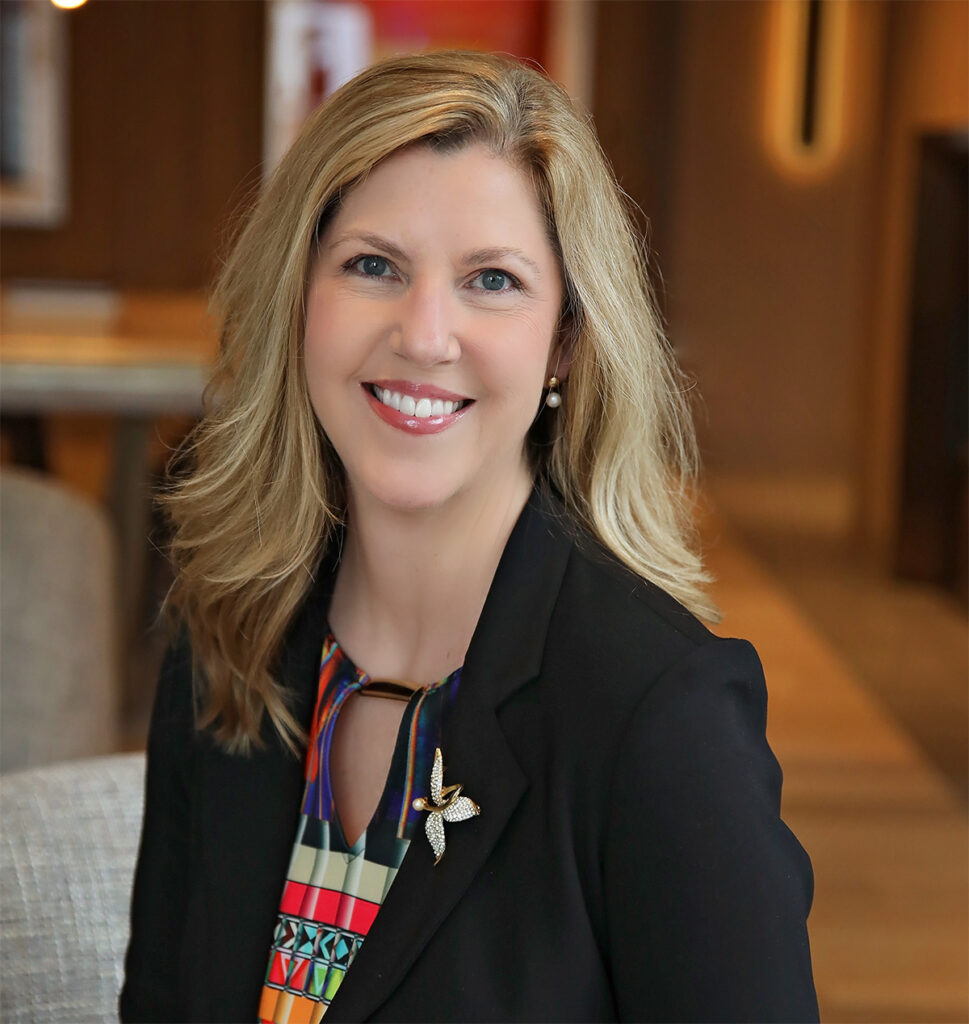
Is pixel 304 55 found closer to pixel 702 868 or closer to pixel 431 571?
pixel 431 571

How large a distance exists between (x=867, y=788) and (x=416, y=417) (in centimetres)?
259

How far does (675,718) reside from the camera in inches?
37.5

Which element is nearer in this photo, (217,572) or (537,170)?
(537,170)

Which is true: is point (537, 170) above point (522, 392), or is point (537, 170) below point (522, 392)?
above

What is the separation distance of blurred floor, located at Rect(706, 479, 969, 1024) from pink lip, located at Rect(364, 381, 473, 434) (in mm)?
1803

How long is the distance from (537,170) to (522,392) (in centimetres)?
18

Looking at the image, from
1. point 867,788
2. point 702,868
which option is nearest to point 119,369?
point 867,788

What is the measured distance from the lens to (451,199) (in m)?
1.06

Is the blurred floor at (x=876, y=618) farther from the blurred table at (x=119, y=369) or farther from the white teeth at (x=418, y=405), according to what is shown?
the white teeth at (x=418, y=405)

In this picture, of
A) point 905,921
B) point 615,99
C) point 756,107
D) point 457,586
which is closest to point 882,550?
point 905,921

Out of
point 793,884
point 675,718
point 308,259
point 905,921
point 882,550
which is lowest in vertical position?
point 905,921

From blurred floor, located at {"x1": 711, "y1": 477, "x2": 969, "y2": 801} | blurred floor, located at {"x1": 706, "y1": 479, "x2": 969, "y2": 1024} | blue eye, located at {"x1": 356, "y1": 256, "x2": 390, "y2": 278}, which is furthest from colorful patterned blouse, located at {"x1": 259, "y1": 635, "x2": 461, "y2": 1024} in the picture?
blurred floor, located at {"x1": 711, "y1": 477, "x2": 969, "y2": 801}

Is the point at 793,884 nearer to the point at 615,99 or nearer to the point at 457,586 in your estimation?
the point at 457,586

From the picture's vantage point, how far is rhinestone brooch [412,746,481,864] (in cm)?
105
